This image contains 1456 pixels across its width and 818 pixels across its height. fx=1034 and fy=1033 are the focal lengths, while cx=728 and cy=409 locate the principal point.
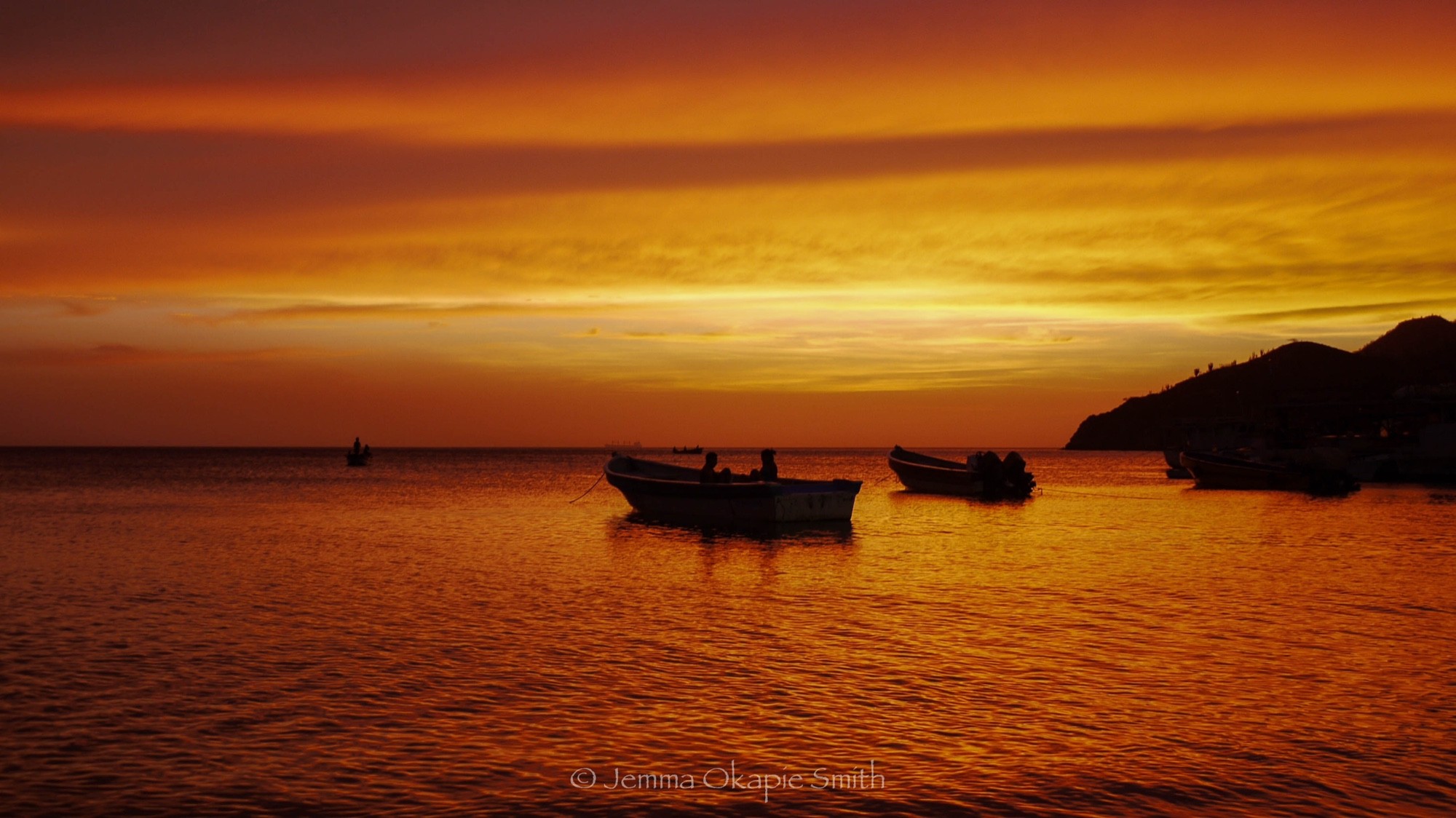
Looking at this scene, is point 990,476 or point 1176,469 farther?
point 1176,469

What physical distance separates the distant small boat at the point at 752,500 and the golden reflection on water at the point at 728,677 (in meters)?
6.78

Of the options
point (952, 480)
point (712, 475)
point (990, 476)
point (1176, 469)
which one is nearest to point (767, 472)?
point (712, 475)

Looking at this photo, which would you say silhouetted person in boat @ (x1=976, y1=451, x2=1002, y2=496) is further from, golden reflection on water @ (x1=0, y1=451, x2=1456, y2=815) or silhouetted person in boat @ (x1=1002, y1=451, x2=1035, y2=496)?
golden reflection on water @ (x1=0, y1=451, x2=1456, y2=815)

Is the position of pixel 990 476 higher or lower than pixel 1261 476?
higher

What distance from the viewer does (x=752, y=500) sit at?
44.3 m

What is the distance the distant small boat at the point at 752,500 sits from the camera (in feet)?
145

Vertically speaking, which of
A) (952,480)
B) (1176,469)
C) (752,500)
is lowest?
(952,480)

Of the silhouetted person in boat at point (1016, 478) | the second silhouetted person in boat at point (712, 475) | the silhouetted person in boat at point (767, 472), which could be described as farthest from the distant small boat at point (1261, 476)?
the second silhouetted person in boat at point (712, 475)

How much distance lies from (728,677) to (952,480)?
6494 centimetres

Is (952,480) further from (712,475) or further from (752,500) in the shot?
(752,500)

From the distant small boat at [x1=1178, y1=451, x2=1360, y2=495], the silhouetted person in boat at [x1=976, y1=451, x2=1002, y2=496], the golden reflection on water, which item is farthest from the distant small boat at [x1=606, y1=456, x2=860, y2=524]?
the distant small boat at [x1=1178, y1=451, x2=1360, y2=495]

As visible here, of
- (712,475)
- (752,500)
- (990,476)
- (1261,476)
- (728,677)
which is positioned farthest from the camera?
(1261,476)

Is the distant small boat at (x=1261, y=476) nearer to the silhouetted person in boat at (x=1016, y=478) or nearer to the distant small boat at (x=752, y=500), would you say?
the silhouetted person in boat at (x=1016, y=478)

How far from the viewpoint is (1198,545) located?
38344mm
